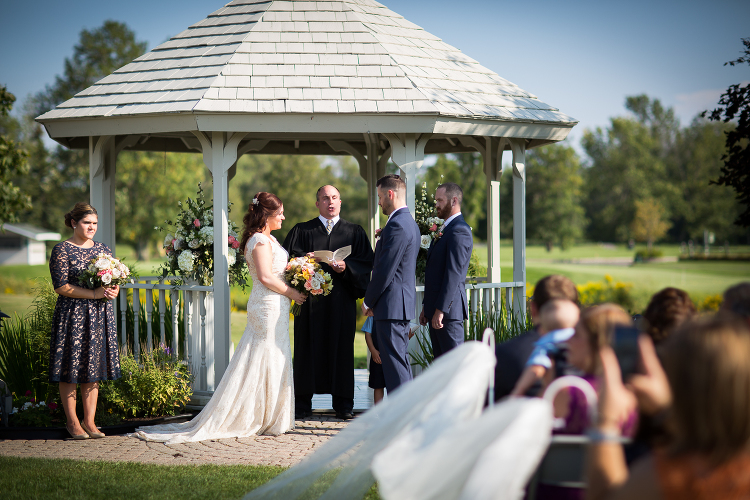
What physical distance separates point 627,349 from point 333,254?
4.31 m

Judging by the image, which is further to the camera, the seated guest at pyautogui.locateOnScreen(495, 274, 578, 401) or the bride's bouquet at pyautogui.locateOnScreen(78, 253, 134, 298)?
the bride's bouquet at pyautogui.locateOnScreen(78, 253, 134, 298)

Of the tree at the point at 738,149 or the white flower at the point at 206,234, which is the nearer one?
the white flower at the point at 206,234

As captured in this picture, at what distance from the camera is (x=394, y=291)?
19.1 feet

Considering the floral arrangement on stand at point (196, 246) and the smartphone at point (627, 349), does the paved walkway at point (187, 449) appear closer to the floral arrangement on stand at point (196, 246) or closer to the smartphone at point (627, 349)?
the floral arrangement on stand at point (196, 246)

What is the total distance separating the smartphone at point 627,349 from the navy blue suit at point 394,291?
11.1ft

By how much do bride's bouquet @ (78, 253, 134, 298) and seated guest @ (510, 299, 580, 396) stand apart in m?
3.98

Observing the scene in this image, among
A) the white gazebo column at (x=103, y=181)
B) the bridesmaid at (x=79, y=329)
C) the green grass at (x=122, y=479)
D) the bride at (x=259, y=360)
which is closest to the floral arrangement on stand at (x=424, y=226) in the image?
the bride at (x=259, y=360)

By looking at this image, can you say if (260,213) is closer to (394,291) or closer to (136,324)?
(394,291)

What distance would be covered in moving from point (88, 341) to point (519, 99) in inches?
203

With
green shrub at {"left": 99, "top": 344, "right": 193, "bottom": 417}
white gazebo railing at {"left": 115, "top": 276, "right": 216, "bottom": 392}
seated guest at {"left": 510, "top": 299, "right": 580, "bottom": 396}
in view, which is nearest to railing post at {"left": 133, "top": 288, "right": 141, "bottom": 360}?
white gazebo railing at {"left": 115, "top": 276, "right": 216, "bottom": 392}

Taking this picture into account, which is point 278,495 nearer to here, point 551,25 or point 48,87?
point 48,87

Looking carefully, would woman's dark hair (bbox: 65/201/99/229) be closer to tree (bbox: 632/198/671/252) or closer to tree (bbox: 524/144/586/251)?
tree (bbox: 524/144/586/251)

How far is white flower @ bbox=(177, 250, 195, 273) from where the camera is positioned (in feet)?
23.0

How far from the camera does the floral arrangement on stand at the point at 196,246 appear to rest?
7.11 meters
